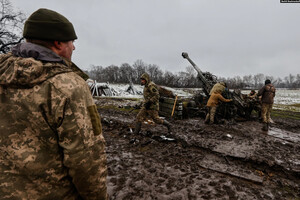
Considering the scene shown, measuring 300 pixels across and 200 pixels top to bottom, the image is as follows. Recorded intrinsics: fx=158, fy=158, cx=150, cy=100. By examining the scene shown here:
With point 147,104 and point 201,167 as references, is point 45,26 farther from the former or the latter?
point 147,104

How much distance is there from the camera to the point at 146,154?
13.8ft

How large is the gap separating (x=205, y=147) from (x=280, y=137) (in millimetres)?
3624

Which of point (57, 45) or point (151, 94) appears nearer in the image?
point (57, 45)

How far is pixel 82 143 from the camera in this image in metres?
1.11

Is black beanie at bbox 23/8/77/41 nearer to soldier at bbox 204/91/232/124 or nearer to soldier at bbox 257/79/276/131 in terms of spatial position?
soldier at bbox 204/91/232/124

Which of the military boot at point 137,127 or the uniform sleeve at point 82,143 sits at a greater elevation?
the uniform sleeve at point 82,143

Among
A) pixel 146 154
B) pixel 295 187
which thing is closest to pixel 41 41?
pixel 146 154

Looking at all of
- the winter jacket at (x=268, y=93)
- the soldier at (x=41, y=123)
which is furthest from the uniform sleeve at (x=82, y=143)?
the winter jacket at (x=268, y=93)

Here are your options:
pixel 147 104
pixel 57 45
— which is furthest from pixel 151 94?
pixel 57 45

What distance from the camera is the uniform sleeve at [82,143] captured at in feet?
3.49

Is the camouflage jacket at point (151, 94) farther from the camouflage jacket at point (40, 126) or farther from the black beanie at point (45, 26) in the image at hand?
the camouflage jacket at point (40, 126)

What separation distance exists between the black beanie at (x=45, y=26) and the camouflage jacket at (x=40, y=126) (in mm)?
118

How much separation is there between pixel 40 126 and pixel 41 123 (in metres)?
Answer: 0.02

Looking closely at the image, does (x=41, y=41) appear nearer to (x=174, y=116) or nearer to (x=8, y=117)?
(x=8, y=117)
